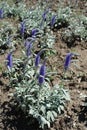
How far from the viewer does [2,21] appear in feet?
30.9

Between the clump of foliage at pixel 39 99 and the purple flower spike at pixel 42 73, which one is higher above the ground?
the purple flower spike at pixel 42 73

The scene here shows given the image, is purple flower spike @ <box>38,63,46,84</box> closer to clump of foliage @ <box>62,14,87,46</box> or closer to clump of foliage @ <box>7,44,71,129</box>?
clump of foliage @ <box>7,44,71,129</box>

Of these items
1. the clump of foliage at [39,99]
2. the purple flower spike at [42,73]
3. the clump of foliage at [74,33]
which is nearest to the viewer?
the purple flower spike at [42,73]

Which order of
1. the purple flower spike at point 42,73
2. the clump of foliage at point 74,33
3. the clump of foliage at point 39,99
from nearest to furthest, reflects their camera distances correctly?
the purple flower spike at point 42,73 < the clump of foliage at point 39,99 < the clump of foliage at point 74,33

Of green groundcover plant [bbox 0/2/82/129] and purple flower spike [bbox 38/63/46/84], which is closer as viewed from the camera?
purple flower spike [bbox 38/63/46/84]

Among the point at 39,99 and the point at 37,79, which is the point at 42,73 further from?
the point at 37,79

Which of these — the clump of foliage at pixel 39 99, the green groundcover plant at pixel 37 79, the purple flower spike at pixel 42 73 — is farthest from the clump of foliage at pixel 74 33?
the purple flower spike at pixel 42 73

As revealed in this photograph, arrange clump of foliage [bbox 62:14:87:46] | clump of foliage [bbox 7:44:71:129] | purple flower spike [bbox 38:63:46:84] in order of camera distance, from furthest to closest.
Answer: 1. clump of foliage [bbox 62:14:87:46]
2. clump of foliage [bbox 7:44:71:129]
3. purple flower spike [bbox 38:63:46:84]

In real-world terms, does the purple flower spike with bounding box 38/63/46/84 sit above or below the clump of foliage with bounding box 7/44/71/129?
above

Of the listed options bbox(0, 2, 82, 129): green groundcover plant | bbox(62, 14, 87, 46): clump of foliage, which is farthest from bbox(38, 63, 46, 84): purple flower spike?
bbox(62, 14, 87, 46): clump of foliage

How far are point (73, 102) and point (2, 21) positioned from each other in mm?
3821

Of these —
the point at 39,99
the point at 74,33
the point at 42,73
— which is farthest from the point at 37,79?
the point at 74,33

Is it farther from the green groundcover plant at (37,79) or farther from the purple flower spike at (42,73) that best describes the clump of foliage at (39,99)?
the purple flower spike at (42,73)

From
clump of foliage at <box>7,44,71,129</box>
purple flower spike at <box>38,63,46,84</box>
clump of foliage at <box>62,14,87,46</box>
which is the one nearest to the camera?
purple flower spike at <box>38,63,46,84</box>
